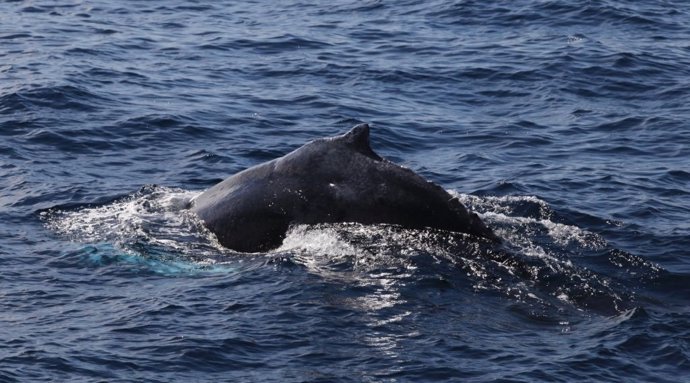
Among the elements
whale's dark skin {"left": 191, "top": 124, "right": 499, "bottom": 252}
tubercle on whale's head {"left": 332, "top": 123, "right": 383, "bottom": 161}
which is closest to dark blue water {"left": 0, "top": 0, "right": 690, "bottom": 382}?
whale's dark skin {"left": 191, "top": 124, "right": 499, "bottom": 252}

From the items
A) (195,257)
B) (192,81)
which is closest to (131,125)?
(192,81)

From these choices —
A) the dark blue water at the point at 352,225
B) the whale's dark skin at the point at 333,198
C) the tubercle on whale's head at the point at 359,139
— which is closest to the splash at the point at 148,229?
the dark blue water at the point at 352,225

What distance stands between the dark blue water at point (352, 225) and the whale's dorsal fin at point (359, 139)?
110 cm

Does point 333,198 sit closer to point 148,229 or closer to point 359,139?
point 359,139

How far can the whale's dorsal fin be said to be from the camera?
1731 centimetres

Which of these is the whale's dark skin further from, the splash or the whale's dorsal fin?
the splash

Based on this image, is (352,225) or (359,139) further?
(359,139)

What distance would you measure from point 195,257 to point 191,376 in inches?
153

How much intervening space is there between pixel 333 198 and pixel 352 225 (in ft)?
1.52

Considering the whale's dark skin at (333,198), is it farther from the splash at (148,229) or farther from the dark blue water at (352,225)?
the splash at (148,229)

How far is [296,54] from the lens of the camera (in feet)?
110

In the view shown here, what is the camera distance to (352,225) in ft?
56.2

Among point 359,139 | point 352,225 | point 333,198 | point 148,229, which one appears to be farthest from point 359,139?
point 148,229

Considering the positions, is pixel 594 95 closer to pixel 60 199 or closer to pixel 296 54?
pixel 296 54
